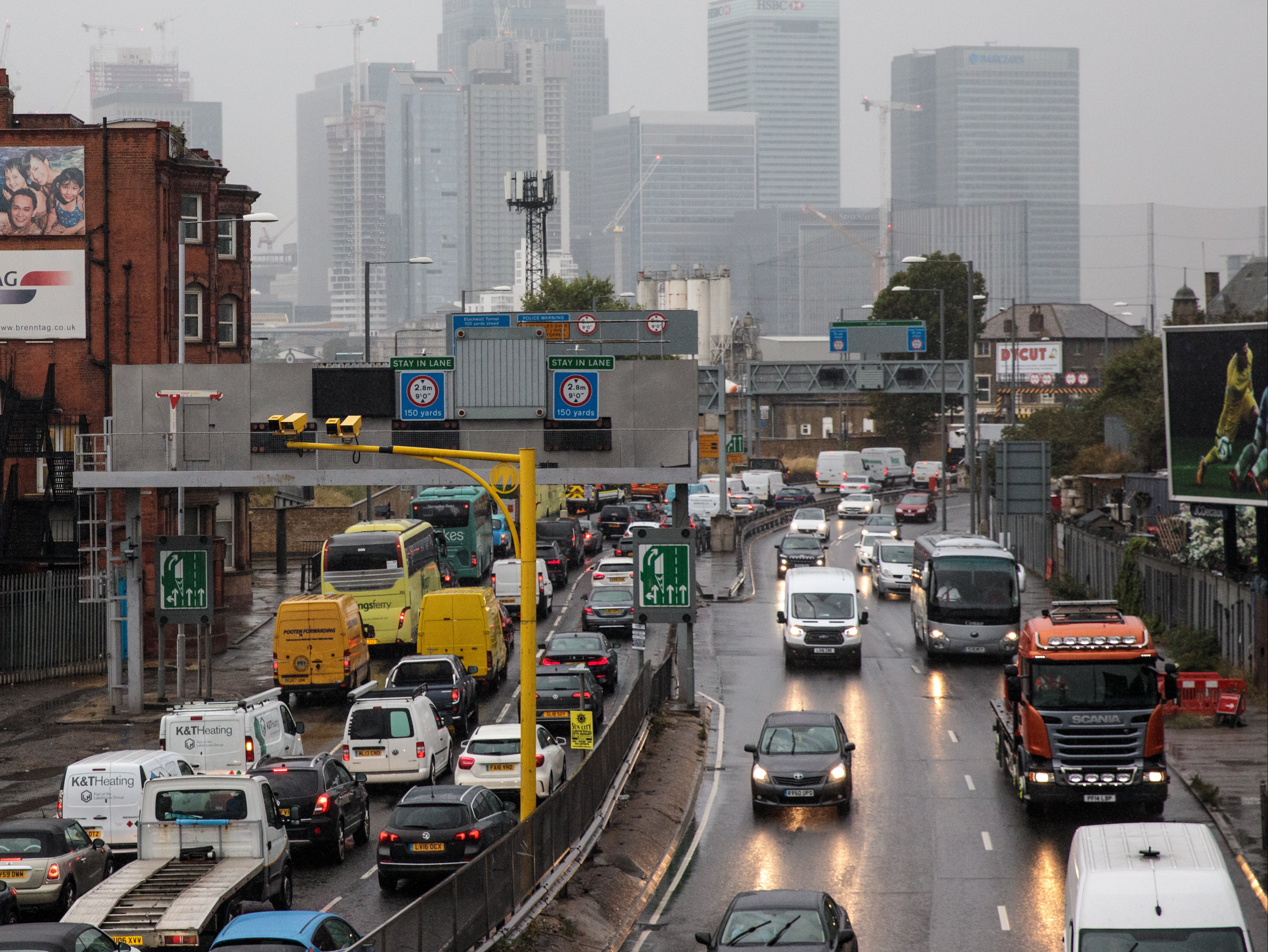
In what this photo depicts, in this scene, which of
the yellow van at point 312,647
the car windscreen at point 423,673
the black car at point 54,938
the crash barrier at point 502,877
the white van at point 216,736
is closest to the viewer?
the black car at point 54,938

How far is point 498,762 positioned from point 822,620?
1690 cm

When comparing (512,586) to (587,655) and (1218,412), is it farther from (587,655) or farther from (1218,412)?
(1218,412)

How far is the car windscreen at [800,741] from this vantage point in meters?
25.7

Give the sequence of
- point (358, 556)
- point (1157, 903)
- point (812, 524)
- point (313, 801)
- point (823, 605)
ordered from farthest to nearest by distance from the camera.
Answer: point (812, 524) → point (358, 556) → point (823, 605) → point (313, 801) → point (1157, 903)

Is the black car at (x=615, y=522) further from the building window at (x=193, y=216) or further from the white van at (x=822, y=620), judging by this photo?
the white van at (x=822, y=620)

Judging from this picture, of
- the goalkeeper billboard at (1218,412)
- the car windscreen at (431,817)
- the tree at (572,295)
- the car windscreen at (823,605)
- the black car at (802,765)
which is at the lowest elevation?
the black car at (802,765)

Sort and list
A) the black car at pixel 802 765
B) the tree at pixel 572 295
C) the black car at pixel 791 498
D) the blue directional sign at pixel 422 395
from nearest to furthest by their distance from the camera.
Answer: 1. the black car at pixel 802 765
2. the blue directional sign at pixel 422 395
3. the black car at pixel 791 498
4. the tree at pixel 572 295

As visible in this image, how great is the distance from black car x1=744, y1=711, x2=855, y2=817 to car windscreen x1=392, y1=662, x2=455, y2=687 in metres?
8.63

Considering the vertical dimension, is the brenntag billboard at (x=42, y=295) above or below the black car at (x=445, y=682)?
above

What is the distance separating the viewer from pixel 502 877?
56.8 feet

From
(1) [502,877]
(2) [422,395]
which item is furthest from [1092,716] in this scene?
(2) [422,395]

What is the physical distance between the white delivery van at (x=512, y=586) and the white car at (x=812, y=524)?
23631 mm

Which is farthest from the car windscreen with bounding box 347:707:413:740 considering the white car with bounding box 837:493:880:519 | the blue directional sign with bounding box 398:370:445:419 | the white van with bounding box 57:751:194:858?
the white car with bounding box 837:493:880:519

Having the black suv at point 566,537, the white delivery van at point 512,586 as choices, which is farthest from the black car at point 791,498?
the white delivery van at point 512,586
